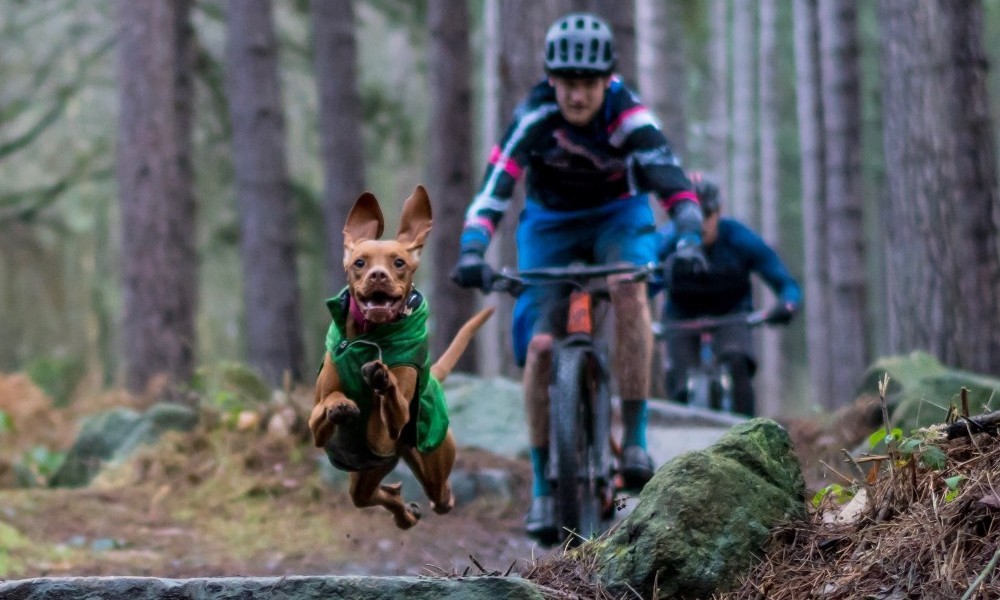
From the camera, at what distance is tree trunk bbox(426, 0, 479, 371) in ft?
49.9

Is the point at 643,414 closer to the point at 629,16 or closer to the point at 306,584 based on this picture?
the point at 306,584

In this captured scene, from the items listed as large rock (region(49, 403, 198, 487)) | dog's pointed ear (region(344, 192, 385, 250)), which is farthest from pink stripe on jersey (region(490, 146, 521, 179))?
large rock (region(49, 403, 198, 487))

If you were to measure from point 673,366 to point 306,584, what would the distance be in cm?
759

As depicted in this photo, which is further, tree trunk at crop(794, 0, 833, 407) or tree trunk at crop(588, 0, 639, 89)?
tree trunk at crop(794, 0, 833, 407)

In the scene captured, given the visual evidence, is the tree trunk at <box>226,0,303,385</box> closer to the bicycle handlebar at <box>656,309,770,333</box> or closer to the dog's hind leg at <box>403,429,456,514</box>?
the bicycle handlebar at <box>656,309,770,333</box>

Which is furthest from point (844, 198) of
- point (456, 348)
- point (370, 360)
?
point (370, 360)

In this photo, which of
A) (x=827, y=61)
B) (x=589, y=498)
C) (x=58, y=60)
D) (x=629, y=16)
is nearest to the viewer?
(x=589, y=498)

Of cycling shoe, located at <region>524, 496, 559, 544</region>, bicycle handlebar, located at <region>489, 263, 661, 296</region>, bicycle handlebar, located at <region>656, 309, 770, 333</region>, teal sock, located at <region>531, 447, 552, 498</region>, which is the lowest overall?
cycling shoe, located at <region>524, 496, 559, 544</region>

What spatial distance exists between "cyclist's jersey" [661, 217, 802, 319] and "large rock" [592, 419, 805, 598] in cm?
602

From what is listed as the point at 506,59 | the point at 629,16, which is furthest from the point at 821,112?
the point at 506,59

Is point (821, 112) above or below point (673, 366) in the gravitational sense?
above

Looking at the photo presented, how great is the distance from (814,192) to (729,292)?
1045 centimetres

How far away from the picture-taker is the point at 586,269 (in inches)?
255

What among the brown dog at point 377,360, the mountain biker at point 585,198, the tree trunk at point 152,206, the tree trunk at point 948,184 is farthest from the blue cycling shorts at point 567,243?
the tree trunk at point 152,206
